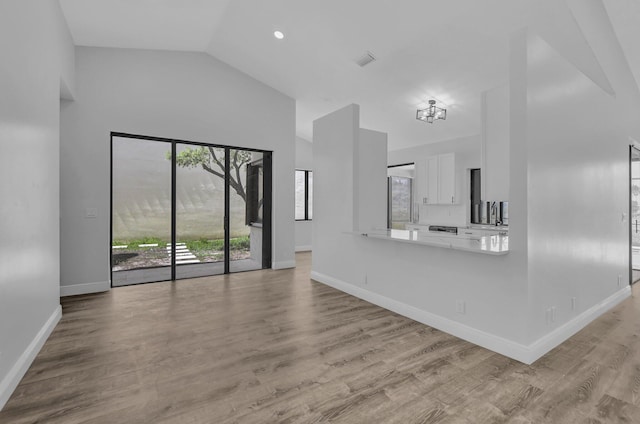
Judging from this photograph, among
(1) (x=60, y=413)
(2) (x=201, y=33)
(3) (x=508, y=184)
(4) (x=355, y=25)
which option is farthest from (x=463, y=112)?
(1) (x=60, y=413)

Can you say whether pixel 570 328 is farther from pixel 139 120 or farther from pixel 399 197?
pixel 139 120

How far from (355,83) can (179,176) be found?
327 cm

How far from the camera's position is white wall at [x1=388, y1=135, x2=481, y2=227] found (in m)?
6.07

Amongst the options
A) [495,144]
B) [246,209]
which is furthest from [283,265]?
[495,144]

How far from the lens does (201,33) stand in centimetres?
466

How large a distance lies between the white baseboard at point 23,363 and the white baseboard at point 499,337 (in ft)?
10.5

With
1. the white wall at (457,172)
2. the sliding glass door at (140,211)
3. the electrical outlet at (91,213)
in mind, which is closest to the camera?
the electrical outlet at (91,213)

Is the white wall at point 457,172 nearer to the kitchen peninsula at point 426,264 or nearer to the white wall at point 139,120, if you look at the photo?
the kitchen peninsula at point 426,264

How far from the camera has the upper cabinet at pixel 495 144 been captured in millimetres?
2742

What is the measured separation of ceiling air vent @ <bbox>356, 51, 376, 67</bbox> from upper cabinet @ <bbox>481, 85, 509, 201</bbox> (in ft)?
6.23

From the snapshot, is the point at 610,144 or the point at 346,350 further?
the point at 610,144

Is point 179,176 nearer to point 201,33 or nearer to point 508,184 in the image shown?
point 201,33

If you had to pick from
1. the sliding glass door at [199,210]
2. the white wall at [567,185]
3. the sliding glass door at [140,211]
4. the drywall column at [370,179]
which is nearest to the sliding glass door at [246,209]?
the sliding glass door at [199,210]

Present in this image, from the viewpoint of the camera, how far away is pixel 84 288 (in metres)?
4.35
